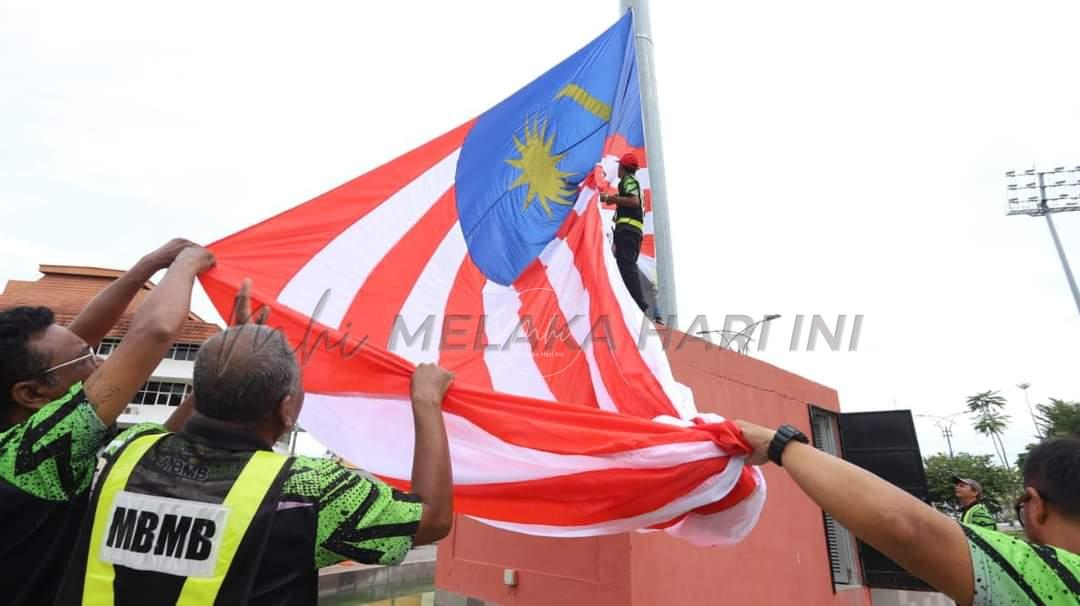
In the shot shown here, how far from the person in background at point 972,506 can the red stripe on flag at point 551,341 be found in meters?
4.35

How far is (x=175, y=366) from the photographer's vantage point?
105ft

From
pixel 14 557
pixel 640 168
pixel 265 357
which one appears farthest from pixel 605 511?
pixel 640 168

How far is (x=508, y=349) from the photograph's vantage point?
289 centimetres

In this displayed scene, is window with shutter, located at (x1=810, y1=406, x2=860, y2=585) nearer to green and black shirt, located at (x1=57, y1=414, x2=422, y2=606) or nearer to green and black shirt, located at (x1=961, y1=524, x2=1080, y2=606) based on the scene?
green and black shirt, located at (x1=961, y1=524, x2=1080, y2=606)

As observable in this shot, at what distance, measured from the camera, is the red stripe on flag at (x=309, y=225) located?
234cm

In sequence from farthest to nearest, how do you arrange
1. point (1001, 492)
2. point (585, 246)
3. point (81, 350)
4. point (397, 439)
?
point (1001, 492) < point (585, 246) < point (397, 439) < point (81, 350)

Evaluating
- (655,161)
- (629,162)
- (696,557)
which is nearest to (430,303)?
(629,162)

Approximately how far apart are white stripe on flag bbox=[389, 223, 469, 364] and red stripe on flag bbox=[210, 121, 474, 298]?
41 centimetres

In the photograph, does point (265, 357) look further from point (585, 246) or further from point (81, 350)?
point (585, 246)

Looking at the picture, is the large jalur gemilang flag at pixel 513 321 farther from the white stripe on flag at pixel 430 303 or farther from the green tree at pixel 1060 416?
the green tree at pixel 1060 416

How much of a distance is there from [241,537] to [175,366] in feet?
122

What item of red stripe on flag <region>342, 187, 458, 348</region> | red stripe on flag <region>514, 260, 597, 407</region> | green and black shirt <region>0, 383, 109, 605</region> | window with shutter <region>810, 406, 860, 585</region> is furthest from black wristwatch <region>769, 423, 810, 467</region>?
window with shutter <region>810, 406, 860, 585</region>

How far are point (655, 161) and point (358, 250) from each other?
3.11m

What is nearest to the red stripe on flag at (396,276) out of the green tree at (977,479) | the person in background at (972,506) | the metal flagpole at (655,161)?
the metal flagpole at (655,161)
